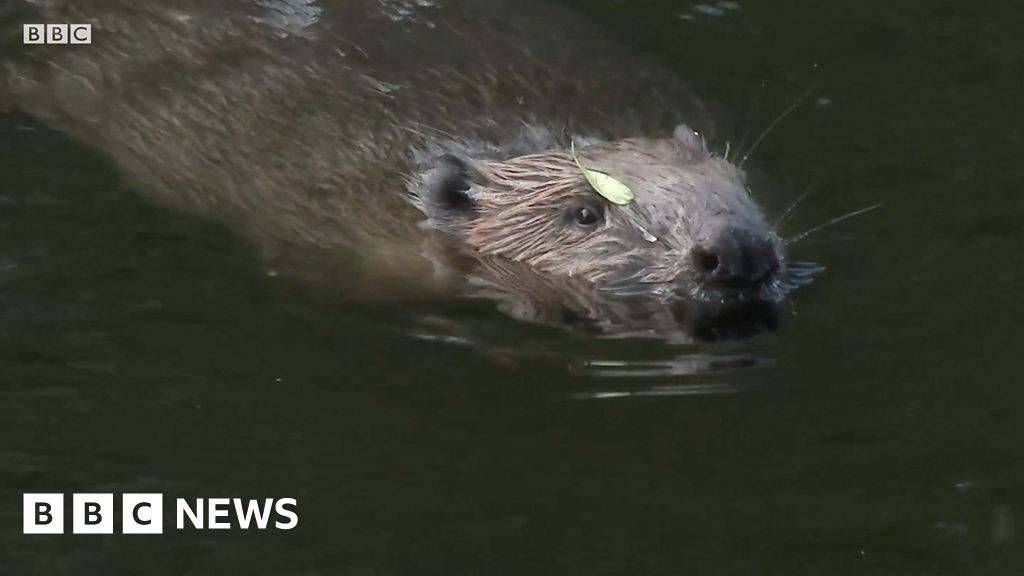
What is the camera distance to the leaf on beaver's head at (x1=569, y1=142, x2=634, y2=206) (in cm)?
564

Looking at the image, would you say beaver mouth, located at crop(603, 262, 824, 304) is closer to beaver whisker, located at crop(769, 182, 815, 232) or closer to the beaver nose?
the beaver nose

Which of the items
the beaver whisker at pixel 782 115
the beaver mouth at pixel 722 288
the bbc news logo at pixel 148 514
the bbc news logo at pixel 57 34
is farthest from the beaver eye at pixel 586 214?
the bbc news logo at pixel 57 34

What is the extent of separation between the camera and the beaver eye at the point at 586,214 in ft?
18.8

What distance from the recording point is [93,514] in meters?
4.28

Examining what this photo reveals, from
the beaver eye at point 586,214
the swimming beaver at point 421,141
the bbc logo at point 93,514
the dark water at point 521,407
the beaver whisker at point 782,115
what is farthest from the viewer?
the beaver whisker at point 782,115

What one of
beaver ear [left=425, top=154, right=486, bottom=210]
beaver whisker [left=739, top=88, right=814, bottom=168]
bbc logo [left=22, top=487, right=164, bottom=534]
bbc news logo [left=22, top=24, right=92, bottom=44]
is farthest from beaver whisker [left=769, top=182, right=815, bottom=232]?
bbc news logo [left=22, top=24, right=92, bottom=44]

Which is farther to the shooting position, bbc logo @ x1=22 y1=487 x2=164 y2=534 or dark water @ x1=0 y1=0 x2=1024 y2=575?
bbc logo @ x1=22 y1=487 x2=164 y2=534

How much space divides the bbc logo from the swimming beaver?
152 cm

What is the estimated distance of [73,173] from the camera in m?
6.39

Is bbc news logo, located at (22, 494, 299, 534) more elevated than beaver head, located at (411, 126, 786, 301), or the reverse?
beaver head, located at (411, 126, 786, 301)

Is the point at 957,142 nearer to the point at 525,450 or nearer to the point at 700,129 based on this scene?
the point at 700,129

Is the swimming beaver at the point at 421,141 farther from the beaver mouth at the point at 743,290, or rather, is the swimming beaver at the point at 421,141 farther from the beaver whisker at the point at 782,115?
the beaver whisker at the point at 782,115

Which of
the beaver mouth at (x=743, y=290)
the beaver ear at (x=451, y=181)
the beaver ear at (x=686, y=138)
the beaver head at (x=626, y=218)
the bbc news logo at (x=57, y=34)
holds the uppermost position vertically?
the bbc news logo at (x=57, y=34)

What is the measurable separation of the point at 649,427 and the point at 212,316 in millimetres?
1492
